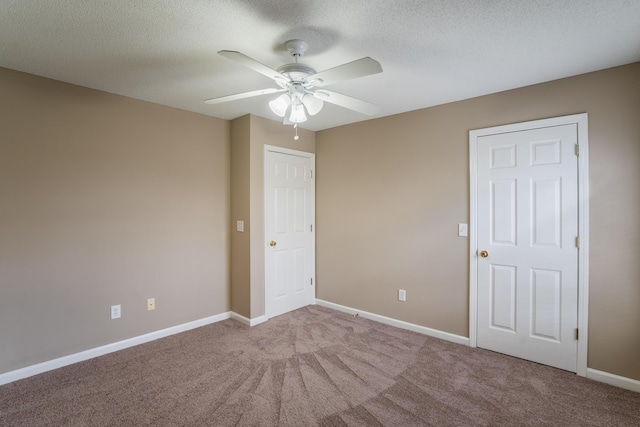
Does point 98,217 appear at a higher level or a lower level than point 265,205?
lower

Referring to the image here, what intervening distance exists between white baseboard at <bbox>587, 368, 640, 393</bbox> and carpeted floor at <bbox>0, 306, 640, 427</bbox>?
6 cm

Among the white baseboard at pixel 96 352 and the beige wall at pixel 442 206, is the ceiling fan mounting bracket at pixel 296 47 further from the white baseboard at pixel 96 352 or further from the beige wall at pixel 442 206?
the white baseboard at pixel 96 352

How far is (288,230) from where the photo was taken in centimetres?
399

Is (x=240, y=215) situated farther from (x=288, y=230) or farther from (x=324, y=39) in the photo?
(x=324, y=39)

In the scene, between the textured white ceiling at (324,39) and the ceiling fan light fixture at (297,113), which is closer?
the textured white ceiling at (324,39)

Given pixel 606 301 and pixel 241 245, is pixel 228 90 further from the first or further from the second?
pixel 606 301

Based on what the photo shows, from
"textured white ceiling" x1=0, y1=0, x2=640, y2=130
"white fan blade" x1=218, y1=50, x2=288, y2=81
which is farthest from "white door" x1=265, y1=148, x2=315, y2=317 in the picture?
"white fan blade" x1=218, y1=50, x2=288, y2=81

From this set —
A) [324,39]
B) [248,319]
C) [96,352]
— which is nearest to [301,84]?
[324,39]

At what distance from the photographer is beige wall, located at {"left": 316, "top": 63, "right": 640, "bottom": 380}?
2.32 metres

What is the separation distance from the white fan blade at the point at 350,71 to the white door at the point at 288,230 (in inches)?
78.2

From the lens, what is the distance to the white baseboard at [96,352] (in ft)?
7.92

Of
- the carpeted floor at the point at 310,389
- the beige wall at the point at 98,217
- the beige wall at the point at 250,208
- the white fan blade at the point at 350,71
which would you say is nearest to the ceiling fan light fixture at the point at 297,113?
the white fan blade at the point at 350,71

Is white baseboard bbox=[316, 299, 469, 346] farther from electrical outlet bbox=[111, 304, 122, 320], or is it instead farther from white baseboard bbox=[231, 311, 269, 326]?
electrical outlet bbox=[111, 304, 122, 320]

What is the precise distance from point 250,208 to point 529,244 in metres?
2.76
